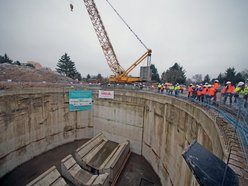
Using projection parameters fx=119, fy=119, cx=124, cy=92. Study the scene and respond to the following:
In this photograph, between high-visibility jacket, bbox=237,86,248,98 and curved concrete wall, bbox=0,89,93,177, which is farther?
curved concrete wall, bbox=0,89,93,177

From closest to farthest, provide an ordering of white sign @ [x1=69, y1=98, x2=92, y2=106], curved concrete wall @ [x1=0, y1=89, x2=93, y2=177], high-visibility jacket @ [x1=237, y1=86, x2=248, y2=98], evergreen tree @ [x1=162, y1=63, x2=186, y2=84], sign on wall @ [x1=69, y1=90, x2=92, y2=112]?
high-visibility jacket @ [x1=237, y1=86, x2=248, y2=98]
curved concrete wall @ [x1=0, y1=89, x2=93, y2=177]
sign on wall @ [x1=69, y1=90, x2=92, y2=112]
white sign @ [x1=69, y1=98, x2=92, y2=106]
evergreen tree @ [x1=162, y1=63, x2=186, y2=84]

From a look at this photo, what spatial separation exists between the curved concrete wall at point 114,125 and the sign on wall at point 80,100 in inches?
34.2

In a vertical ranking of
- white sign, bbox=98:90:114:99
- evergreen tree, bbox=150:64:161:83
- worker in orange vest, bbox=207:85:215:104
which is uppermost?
evergreen tree, bbox=150:64:161:83

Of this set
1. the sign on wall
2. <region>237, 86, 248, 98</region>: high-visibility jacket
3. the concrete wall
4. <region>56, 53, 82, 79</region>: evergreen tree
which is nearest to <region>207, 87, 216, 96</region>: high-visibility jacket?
→ <region>237, 86, 248, 98</region>: high-visibility jacket

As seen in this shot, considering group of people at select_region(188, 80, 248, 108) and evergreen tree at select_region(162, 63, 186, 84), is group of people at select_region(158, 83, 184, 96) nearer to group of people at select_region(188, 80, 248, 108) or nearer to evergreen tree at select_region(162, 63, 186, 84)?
group of people at select_region(188, 80, 248, 108)

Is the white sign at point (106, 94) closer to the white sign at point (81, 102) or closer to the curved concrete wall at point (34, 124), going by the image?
the white sign at point (81, 102)

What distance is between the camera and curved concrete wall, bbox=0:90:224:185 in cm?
830

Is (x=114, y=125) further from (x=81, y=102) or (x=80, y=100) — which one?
(x=80, y=100)

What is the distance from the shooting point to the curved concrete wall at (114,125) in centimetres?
830

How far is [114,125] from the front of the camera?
1647 cm

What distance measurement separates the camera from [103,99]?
55.9 feet

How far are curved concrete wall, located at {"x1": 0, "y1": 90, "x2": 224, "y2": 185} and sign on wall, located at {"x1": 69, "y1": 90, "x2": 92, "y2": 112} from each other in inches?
34.2

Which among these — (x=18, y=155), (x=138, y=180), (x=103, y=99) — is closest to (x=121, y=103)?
(x=103, y=99)

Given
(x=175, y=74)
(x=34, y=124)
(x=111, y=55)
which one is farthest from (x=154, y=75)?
(x=34, y=124)
